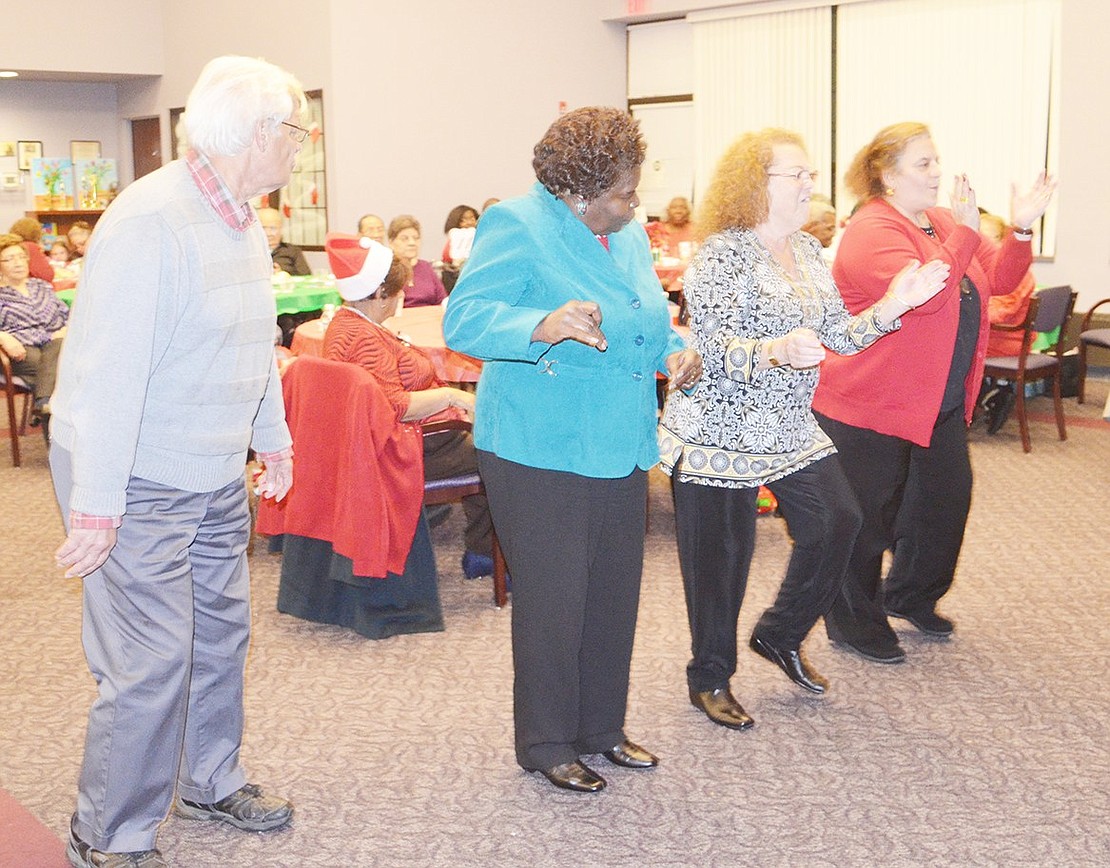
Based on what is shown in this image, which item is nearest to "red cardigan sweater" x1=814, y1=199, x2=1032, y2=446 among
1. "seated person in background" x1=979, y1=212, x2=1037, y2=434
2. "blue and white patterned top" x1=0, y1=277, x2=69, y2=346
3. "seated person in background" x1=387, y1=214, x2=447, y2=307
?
"seated person in background" x1=979, y1=212, x2=1037, y2=434

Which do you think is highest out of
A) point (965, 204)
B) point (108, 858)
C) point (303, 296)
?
point (965, 204)

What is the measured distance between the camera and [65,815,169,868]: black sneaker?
260 cm

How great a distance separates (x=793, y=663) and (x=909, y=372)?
0.89 meters

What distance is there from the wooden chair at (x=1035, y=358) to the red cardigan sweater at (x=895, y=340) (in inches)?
138

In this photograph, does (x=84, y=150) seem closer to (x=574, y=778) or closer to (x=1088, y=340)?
(x=1088, y=340)

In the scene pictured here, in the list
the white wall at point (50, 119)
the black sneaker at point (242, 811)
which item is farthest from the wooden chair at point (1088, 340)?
the white wall at point (50, 119)

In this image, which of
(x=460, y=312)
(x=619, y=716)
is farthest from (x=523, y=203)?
(x=619, y=716)

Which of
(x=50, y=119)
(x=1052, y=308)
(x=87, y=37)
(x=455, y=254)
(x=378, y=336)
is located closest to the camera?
(x=378, y=336)

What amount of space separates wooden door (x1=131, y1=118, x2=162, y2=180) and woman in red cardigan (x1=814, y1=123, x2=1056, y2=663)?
454 inches

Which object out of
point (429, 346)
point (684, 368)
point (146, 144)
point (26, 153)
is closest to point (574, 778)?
point (684, 368)

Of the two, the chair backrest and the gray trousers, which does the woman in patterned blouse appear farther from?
the chair backrest

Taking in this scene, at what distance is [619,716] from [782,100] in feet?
31.7

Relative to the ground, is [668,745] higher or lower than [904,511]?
lower

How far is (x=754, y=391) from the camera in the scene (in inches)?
129
